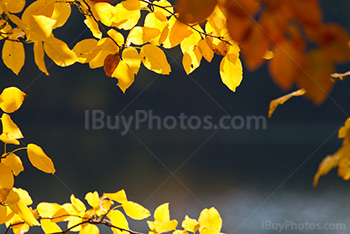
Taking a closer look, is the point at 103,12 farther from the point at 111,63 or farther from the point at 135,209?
the point at 135,209

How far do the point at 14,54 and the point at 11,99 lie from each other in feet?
0.20

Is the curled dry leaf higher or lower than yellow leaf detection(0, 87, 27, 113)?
higher

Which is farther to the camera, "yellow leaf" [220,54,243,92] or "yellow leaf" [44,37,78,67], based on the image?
"yellow leaf" [220,54,243,92]

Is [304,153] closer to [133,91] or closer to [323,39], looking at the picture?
[133,91]

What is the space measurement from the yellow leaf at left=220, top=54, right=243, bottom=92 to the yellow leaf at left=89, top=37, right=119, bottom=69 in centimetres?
14

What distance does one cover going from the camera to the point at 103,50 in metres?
0.53

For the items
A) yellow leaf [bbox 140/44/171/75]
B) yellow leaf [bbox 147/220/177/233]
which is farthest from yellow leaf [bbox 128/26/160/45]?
yellow leaf [bbox 147/220/177/233]

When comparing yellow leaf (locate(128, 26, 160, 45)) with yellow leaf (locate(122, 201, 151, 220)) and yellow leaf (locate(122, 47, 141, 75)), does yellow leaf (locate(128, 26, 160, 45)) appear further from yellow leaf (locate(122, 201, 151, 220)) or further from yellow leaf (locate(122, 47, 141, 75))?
yellow leaf (locate(122, 201, 151, 220))

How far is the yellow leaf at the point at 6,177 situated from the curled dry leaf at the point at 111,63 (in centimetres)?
17

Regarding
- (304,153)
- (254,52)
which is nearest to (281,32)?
(254,52)

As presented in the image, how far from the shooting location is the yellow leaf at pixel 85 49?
0.51 meters

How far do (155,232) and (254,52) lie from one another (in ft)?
1.20

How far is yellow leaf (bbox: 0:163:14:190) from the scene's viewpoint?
0.48m

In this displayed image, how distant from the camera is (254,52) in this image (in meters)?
0.22
